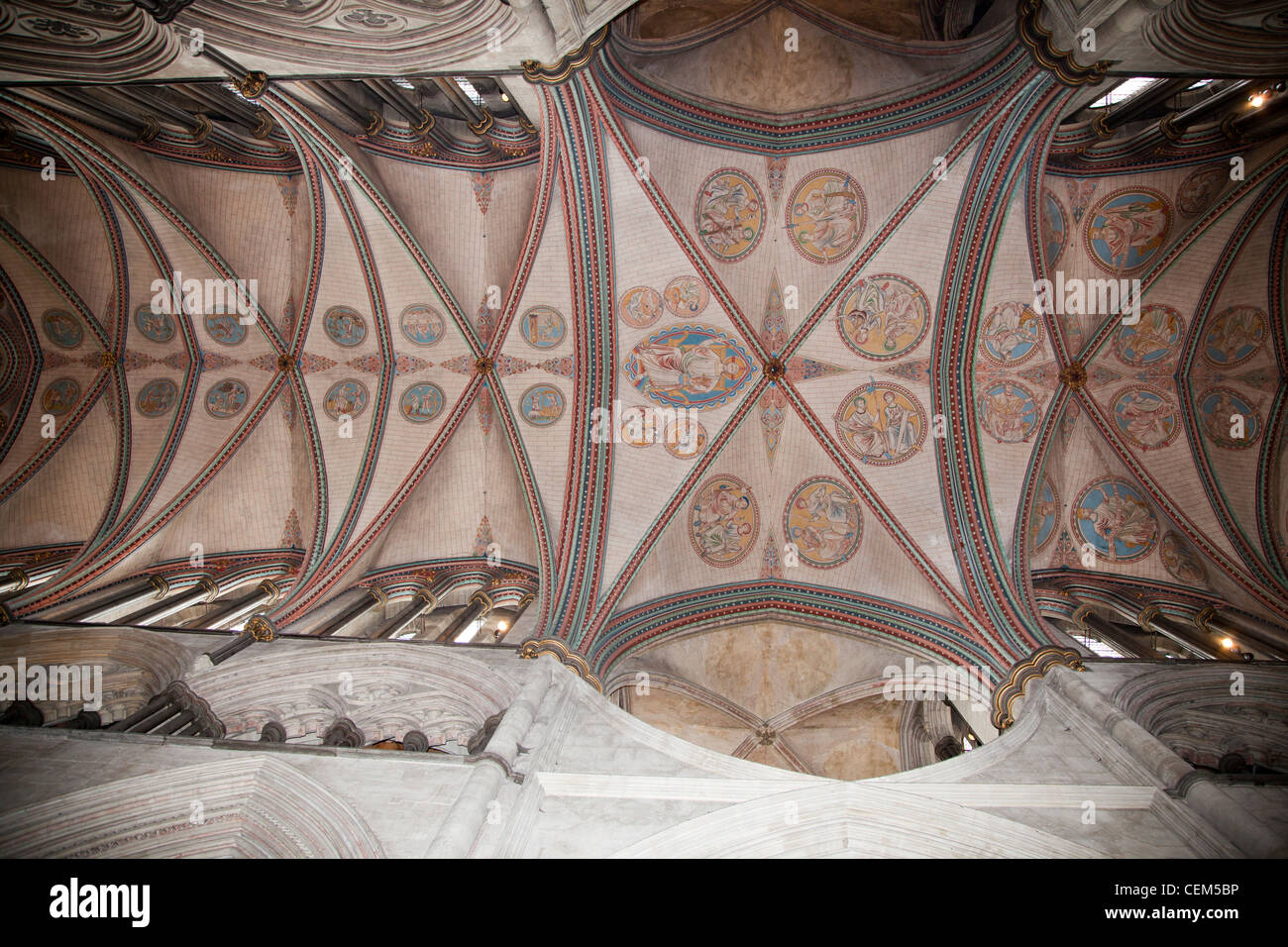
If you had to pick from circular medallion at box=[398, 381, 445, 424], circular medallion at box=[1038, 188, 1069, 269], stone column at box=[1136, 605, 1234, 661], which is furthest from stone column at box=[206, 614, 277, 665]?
circular medallion at box=[1038, 188, 1069, 269]

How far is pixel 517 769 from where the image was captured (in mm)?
5598

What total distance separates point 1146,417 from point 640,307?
27.2 ft

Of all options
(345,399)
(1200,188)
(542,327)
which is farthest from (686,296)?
(1200,188)

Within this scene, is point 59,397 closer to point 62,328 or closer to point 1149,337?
point 62,328

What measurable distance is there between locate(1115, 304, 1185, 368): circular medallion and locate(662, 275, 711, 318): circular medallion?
21.5 feet

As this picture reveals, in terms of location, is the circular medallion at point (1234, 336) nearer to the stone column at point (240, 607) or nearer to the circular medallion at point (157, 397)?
the stone column at point (240, 607)

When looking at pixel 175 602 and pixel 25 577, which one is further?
pixel 25 577

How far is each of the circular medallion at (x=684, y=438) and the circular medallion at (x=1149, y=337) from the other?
673cm

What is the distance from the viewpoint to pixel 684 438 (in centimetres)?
1111

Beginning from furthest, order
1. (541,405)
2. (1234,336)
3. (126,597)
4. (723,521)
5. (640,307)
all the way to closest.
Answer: (541,405)
(723,521)
(640,307)
(1234,336)
(126,597)

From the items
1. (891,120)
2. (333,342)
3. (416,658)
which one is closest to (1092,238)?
(891,120)

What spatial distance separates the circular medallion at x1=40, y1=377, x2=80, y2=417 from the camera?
11.5 metres

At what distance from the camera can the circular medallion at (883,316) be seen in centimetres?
1034

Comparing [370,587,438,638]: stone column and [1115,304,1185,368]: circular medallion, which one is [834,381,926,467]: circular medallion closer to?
[1115,304,1185,368]: circular medallion
